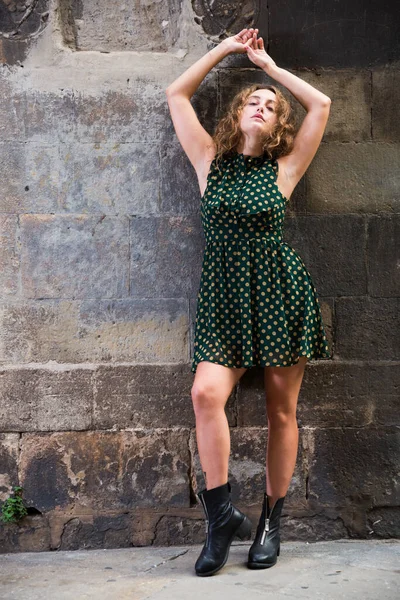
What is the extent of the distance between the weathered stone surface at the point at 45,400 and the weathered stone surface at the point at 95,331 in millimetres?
79

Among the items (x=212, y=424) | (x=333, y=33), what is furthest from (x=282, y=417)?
(x=333, y=33)

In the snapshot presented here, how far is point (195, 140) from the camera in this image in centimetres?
364

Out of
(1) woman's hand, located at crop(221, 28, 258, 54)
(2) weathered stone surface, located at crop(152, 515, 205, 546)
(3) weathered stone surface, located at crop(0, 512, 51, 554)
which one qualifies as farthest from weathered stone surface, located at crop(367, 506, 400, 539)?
(1) woman's hand, located at crop(221, 28, 258, 54)

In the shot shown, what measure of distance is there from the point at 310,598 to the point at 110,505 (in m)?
1.21

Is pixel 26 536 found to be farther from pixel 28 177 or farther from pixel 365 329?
pixel 365 329

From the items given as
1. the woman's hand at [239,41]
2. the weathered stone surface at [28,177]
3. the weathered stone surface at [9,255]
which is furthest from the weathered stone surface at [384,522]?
the woman's hand at [239,41]

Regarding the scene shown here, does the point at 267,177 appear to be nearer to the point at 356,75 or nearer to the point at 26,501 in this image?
the point at 356,75

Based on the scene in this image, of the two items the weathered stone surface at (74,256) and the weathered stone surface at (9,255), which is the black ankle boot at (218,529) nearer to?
the weathered stone surface at (74,256)

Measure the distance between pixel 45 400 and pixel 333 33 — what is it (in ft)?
→ 7.82

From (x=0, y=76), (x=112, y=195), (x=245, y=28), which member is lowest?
(x=112, y=195)

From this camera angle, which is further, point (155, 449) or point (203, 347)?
point (155, 449)

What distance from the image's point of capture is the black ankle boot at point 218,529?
10.6 feet

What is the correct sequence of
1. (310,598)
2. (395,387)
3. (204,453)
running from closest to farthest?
(310,598) < (204,453) < (395,387)

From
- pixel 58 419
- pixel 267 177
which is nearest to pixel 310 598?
pixel 58 419
